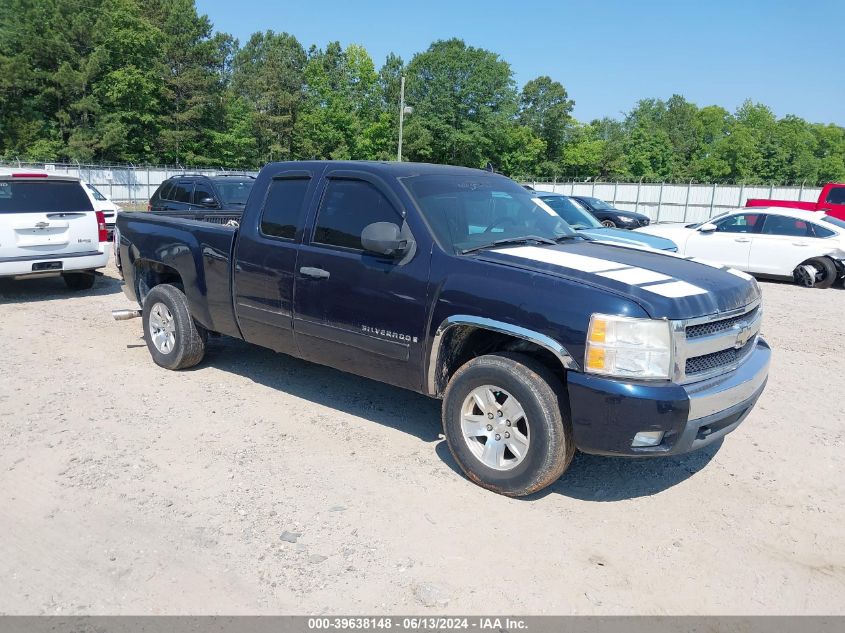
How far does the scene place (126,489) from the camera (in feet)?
13.9

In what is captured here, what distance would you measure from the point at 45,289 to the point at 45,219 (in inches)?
80.1

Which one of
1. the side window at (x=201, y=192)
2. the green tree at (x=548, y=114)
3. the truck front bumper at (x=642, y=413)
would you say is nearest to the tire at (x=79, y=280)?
the side window at (x=201, y=192)

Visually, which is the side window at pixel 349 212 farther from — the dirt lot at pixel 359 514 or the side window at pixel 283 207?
the dirt lot at pixel 359 514

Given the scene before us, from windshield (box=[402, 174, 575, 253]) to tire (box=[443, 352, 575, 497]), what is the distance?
0.91 meters

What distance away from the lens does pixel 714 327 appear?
4027 millimetres

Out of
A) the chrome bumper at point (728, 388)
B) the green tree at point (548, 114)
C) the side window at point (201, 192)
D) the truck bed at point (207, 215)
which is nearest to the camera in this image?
the chrome bumper at point (728, 388)

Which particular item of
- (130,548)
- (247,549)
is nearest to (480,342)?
(247,549)

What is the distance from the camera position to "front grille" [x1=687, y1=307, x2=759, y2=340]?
152 inches

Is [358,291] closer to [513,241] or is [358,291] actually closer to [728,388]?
[513,241]

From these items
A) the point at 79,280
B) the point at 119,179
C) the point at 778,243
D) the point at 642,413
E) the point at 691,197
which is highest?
the point at 691,197

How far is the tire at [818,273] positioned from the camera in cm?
1320

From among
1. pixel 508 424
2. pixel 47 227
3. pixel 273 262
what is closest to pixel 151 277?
pixel 273 262

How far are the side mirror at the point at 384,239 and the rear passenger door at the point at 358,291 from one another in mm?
103

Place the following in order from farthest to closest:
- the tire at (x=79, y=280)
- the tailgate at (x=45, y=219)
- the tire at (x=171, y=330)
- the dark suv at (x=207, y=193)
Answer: the dark suv at (x=207, y=193), the tire at (x=79, y=280), the tailgate at (x=45, y=219), the tire at (x=171, y=330)
